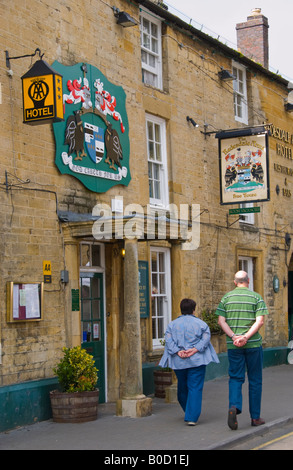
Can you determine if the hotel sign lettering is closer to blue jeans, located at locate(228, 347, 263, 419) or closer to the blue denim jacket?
the blue denim jacket

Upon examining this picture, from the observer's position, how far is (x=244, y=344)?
364 inches

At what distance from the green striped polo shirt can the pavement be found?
1170mm

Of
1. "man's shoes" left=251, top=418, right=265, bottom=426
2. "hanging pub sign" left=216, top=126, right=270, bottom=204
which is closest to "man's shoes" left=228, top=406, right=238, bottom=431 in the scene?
"man's shoes" left=251, top=418, right=265, bottom=426

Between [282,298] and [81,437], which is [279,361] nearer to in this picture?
[282,298]

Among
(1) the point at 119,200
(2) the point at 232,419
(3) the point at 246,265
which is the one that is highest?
(1) the point at 119,200

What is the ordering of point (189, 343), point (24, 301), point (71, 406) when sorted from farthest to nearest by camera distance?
point (24, 301), point (71, 406), point (189, 343)

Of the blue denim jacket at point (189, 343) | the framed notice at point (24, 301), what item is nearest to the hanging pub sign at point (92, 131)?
the framed notice at point (24, 301)

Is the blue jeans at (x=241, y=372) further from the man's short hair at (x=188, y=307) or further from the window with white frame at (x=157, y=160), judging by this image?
the window with white frame at (x=157, y=160)

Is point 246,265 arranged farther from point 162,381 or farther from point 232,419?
point 232,419

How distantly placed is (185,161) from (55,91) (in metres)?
5.70

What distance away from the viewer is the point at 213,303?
52.3ft

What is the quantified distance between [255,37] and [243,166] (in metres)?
7.15

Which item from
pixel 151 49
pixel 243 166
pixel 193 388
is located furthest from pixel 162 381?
pixel 151 49

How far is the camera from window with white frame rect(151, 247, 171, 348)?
14.1 metres
